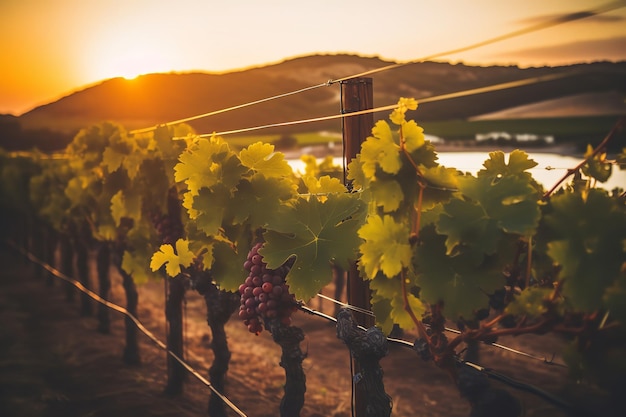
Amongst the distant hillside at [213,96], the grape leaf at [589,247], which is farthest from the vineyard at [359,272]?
the distant hillside at [213,96]

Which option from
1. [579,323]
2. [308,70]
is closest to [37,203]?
→ [579,323]

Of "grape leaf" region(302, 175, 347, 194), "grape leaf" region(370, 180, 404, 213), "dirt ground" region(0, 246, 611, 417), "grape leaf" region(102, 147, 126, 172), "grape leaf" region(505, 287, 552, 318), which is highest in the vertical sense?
"grape leaf" region(102, 147, 126, 172)

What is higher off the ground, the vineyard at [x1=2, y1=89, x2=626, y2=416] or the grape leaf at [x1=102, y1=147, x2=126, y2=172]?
the grape leaf at [x1=102, y1=147, x2=126, y2=172]

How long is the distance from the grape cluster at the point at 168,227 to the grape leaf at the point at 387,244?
4.32m

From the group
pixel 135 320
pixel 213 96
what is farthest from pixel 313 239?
pixel 213 96

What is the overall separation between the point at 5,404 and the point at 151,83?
58857 mm

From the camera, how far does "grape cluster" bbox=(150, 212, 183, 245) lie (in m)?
6.57

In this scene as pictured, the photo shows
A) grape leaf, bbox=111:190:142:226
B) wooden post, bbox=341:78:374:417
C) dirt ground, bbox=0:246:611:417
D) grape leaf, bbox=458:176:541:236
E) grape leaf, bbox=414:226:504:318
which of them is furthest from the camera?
dirt ground, bbox=0:246:611:417

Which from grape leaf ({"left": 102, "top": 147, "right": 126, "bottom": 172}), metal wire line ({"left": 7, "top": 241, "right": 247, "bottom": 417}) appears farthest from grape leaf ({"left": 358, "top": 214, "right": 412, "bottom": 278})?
grape leaf ({"left": 102, "top": 147, "right": 126, "bottom": 172})

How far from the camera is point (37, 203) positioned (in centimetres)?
1456

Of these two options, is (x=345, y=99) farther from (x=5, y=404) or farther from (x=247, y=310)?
(x=5, y=404)

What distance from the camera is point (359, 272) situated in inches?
154

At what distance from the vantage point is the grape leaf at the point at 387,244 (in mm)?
2559

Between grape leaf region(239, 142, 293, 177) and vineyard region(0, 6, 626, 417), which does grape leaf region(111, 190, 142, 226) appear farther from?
grape leaf region(239, 142, 293, 177)
